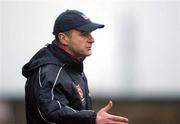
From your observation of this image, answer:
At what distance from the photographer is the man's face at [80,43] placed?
25.5 feet

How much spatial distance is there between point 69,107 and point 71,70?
0.43m

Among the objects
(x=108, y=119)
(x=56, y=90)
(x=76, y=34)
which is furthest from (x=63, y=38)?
(x=108, y=119)

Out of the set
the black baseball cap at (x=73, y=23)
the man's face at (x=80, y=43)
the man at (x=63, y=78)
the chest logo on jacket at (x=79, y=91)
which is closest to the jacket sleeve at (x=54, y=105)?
the man at (x=63, y=78)

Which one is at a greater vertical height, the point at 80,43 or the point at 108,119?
the point at 80,43

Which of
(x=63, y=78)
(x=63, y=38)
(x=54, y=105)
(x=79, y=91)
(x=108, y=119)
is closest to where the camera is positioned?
(x=108, y=119)

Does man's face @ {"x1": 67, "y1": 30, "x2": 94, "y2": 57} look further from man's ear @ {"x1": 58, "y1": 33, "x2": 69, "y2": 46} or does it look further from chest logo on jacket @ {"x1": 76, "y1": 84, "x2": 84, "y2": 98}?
chest logo on jacket @ {"x1": 76, "y1": 84, "x2": 84, "y2": 98}

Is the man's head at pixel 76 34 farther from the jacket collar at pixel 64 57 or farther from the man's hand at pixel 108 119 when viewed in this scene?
the man's hand at pixel 108 119

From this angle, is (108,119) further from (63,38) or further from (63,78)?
(63,38)

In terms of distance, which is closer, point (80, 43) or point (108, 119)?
point (108, 119)

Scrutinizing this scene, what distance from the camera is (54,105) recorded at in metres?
7.39

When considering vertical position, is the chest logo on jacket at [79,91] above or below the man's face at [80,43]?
below

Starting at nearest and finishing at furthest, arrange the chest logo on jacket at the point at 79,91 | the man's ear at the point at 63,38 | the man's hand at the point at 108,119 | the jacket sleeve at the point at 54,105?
the man's hand at the point at 108,119 → the jacket sleeve at the point at 54,105 → the chest logo on jacket at the point at 79,91 → the man's ear at the point at 63,38

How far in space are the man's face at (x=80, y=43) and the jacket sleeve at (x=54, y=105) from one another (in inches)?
11.5

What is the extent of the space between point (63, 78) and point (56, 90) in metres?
0.15
